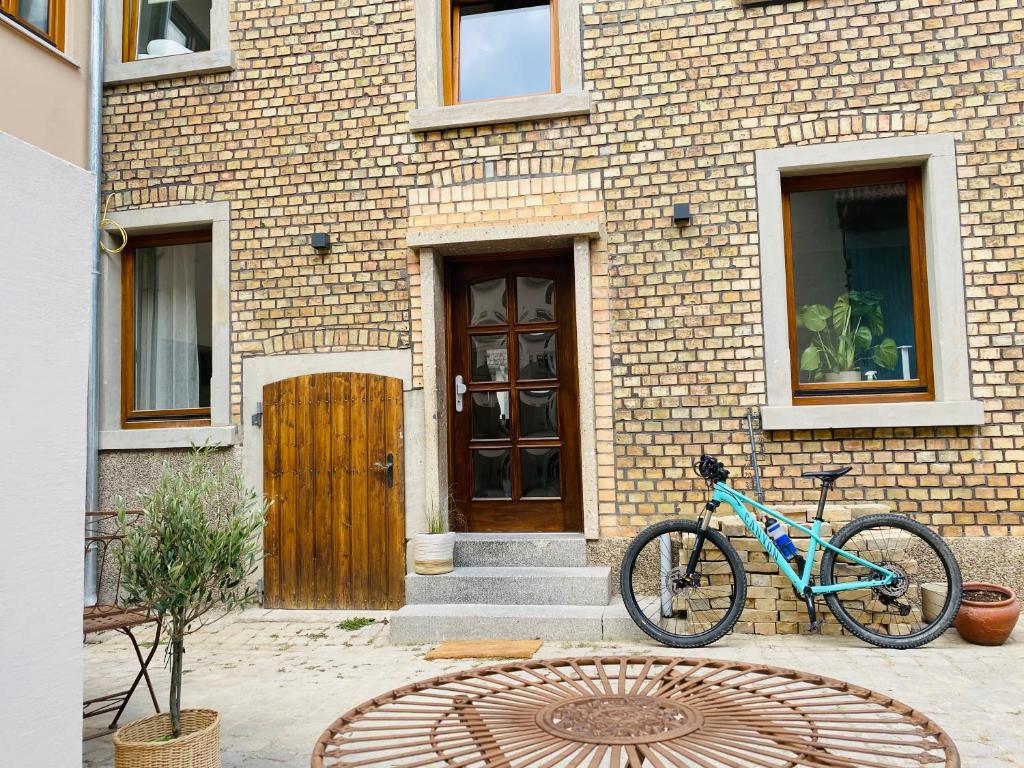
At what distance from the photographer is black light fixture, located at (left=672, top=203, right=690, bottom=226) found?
560cm

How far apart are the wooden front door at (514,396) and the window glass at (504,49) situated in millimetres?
1324

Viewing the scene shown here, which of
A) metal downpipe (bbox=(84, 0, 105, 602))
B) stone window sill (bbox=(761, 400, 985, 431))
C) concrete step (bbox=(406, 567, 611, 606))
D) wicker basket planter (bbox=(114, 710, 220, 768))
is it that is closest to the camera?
wicker basket planter (bbox=(114, 710, 220, 768))

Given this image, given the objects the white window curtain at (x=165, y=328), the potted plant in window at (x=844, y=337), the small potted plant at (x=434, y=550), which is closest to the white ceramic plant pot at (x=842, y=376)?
the potted plant in window at (x=844, y=337)

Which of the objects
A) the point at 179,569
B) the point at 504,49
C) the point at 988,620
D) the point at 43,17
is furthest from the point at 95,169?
the point at 988,620

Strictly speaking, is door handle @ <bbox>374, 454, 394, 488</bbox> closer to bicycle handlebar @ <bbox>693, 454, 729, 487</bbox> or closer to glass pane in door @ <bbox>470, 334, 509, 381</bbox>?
glass pane in door @ <bbox>470, 334, 509, 381</bbox>

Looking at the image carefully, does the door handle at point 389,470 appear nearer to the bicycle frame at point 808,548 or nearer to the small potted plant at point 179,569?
the bicycle frame at point 808,548

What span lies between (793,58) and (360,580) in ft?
15.4

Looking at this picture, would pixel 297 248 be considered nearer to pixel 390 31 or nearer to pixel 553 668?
pixel 390 31

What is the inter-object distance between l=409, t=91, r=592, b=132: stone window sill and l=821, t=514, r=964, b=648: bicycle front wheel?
3364mm

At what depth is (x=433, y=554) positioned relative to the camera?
549 cm

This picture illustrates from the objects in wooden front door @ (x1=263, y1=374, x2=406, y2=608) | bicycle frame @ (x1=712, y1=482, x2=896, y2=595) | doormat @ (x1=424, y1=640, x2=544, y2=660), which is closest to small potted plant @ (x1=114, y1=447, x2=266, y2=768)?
doormat @ (x1=424, y1=640, x2=544, y2=660)

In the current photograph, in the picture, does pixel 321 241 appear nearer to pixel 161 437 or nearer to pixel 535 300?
pixel 535 300

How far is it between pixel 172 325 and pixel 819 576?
17.0 feet

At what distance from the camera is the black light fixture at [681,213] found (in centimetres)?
560
